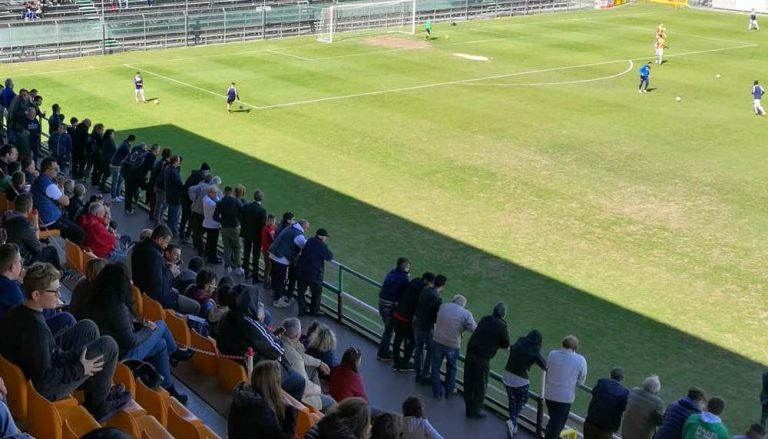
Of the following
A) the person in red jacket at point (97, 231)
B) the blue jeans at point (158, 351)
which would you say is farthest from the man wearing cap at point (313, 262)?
the blue jeans at point (158, 351)

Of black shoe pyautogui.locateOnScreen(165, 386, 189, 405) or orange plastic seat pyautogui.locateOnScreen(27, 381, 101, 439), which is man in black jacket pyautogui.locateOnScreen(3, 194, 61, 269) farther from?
orange plastic seat pyautogui.locateOnScreen(27, 381, 101, 439)

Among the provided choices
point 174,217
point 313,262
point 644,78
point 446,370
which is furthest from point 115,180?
point 644,78

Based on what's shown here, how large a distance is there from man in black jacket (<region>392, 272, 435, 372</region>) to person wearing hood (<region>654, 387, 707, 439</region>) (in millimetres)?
3934

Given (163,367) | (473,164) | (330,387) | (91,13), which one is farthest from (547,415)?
(91,13)

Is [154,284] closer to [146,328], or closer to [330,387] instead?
[146,328]

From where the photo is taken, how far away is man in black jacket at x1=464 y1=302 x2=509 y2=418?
12.5 m

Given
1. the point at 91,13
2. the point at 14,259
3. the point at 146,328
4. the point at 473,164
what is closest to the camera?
the point at 14,259

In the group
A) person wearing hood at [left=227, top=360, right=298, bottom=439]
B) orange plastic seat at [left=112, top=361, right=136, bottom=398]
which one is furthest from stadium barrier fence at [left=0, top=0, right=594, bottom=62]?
person wearing hood at [left=227, top=360, right=298, bottom=439]

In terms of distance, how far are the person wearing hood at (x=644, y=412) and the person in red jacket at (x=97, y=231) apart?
7.87m

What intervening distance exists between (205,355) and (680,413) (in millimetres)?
5569

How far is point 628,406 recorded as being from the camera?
11.5 m

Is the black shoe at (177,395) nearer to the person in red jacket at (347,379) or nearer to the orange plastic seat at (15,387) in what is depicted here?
the person in red jacket at (347,379)

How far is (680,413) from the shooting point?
10.8m

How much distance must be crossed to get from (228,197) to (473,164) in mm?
12096
